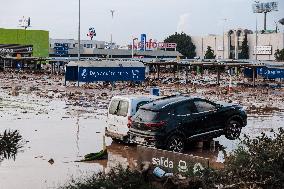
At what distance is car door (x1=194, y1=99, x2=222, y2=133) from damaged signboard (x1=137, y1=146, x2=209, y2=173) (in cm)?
514

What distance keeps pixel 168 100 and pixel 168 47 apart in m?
117

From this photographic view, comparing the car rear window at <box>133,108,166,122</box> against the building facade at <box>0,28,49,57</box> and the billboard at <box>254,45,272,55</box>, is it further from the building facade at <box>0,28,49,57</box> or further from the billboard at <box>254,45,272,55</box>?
the billboard at <box>254,45,272,55</box>

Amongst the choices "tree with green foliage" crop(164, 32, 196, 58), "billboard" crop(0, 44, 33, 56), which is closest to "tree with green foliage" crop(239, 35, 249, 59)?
"tree with green foliage" crop(164, 32, 196, 58)

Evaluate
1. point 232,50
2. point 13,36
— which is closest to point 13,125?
point 13,36

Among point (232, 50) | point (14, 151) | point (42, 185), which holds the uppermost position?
point (232, 50)

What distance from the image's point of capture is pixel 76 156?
13.6 meters

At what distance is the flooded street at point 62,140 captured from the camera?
1152cm

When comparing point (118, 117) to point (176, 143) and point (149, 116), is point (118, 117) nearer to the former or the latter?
point (149, 116)

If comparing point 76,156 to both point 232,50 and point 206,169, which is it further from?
point 232,50

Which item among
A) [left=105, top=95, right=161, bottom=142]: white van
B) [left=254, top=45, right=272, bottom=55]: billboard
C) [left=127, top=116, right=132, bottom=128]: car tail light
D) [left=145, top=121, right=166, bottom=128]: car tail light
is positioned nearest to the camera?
[left=145, top=121, right=166, bottom=128]: car tail light

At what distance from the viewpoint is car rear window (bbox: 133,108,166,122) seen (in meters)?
13.6

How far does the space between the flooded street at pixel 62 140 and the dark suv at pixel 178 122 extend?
0.54 metres

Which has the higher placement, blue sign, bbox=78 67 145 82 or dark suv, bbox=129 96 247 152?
blue sign, bbox=78 67 145 82

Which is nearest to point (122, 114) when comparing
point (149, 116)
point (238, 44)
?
point (149, 116)
